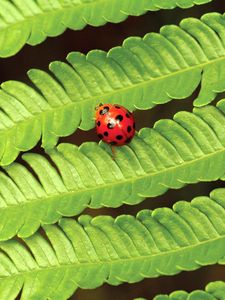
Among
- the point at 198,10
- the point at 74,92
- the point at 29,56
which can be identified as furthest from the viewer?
the point at 29,56

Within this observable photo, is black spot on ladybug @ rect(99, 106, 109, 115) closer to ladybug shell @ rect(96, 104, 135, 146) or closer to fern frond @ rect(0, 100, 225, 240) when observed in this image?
ladybug shell @ rect(96, 104, 135, 146)

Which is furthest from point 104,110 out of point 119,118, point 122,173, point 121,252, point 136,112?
point 136,112

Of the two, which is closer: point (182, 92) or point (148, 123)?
point (182, 92)

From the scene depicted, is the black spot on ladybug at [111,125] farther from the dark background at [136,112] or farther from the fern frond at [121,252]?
the dark background at [136,112]

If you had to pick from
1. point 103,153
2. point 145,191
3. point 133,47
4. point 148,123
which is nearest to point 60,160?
point 103,153

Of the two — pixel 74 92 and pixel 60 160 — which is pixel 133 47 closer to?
pixel 74 92

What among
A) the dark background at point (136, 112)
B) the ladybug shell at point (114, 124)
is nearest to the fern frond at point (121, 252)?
the ladybug shell at point (114, 124)
